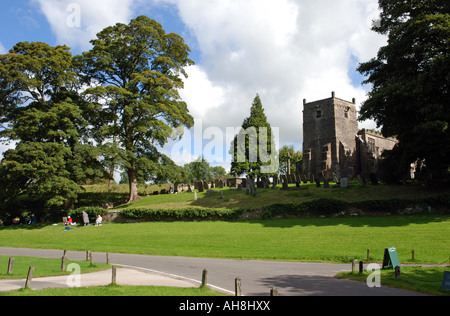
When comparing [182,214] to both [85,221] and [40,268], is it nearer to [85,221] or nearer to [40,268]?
[85,221]

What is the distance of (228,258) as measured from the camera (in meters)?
16.0

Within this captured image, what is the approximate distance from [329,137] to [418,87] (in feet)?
101

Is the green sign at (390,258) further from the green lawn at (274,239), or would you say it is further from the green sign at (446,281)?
the green sign at (446,281)

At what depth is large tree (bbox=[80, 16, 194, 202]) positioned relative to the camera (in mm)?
36469

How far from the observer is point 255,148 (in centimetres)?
5559

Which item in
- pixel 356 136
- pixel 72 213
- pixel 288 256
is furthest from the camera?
pixel 356 136

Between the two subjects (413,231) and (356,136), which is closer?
(413,231)

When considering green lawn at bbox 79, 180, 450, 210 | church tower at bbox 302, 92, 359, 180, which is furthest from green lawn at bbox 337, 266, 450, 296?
church tower at bbox 302, 92, 359, 180

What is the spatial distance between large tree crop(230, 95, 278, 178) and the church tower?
5812 mm

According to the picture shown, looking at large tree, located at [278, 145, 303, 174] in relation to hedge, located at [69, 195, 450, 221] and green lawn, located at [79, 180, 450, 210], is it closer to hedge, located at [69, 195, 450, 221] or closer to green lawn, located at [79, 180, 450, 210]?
green lawn, located at [79, 180, 450, 210]

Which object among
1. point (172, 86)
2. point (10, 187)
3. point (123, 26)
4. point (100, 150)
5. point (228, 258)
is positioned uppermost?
point (123, 26)
